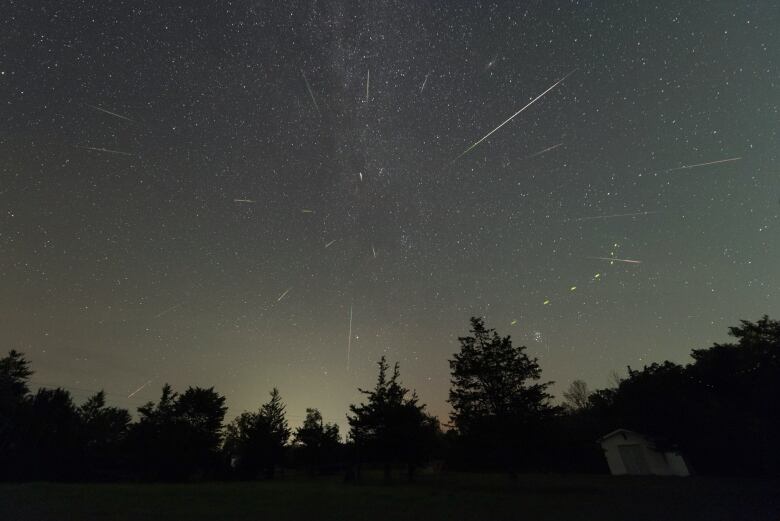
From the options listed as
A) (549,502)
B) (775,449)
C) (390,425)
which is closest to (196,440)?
(390,425)

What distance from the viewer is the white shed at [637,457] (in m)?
33.2

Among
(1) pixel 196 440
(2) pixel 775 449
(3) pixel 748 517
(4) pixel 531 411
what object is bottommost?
(3) pixel 748 517

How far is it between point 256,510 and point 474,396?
1721cm

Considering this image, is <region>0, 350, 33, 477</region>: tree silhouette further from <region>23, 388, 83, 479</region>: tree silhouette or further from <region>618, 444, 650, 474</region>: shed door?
<region>618, 444, 650, 474</region>: shed door

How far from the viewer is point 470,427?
26047 mm

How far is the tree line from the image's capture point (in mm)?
26812

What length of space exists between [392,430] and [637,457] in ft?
73.3

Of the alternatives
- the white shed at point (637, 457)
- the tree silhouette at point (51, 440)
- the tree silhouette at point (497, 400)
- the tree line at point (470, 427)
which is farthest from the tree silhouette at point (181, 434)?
the white shed at point (637, 457)

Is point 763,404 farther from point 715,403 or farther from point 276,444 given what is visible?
point 276,444

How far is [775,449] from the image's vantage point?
2820 cm

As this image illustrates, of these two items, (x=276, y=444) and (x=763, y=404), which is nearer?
(x=763, y=404)

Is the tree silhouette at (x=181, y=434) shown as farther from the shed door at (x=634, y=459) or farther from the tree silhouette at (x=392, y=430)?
the shed door at (x=634, y=459)

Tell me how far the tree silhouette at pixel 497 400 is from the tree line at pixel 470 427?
71mm

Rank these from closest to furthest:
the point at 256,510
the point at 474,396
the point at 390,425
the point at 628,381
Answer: the point at 256,510 < the point at 474,396 < the point at 390,425 < the point at 628,381
